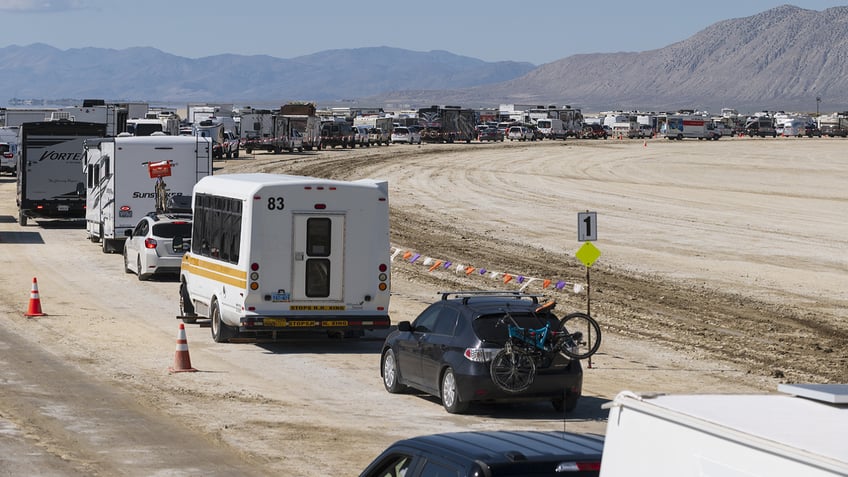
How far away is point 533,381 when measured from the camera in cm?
1692

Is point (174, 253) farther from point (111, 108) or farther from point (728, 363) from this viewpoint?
point (111, 108)

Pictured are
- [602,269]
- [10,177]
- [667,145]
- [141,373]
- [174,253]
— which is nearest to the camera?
[141,373]

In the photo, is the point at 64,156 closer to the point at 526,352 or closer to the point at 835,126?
the point at 526,352

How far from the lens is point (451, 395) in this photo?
685 inches

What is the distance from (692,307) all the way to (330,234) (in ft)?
29.7

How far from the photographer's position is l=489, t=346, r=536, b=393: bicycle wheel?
16.9 m

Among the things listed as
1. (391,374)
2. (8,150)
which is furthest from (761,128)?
(391,374)

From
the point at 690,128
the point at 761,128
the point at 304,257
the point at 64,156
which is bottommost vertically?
the point at 304,257

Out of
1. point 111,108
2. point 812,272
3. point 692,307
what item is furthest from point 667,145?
point 692,307

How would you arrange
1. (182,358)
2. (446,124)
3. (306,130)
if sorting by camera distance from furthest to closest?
(446,124) < (306,130) < (182,358)

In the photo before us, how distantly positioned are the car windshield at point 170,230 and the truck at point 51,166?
44.9 ft

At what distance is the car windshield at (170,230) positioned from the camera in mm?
31125

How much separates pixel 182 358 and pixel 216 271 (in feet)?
10.4

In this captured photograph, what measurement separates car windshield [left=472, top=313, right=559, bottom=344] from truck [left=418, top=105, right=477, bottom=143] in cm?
9885
